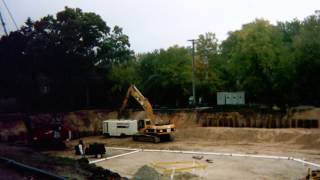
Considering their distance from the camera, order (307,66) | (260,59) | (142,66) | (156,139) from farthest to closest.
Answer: (142,66)
(260,59)
(307,66)
(156,139)

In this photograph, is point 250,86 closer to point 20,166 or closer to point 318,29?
point 318,29

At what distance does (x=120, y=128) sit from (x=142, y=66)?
24.8 meters

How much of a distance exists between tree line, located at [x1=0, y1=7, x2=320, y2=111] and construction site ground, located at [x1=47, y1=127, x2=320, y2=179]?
9.65 meters

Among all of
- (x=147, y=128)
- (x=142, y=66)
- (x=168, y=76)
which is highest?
(x=142, y=66)

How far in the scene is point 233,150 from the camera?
1458 inches

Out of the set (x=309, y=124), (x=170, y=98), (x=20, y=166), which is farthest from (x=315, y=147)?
(x=170, y=98)

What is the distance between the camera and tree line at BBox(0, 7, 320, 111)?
50.8 metres

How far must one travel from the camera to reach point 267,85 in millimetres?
51531

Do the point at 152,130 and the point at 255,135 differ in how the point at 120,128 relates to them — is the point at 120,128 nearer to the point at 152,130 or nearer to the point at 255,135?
the point at 152,130

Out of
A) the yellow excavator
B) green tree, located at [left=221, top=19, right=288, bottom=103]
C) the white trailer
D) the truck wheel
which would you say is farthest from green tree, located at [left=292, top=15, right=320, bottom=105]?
the white trailer

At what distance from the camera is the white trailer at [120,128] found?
152 ft

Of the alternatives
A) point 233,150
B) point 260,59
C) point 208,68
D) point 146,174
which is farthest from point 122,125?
point 146,174

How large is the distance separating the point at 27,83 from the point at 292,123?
32.0 metres

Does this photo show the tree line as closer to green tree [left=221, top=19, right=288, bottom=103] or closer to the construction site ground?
green tree [left=221, top=19, right=288, bottom=103]
